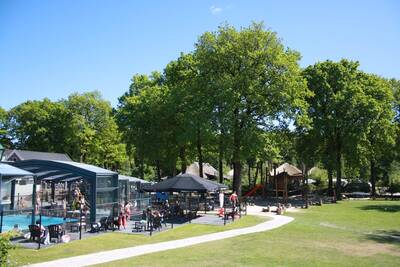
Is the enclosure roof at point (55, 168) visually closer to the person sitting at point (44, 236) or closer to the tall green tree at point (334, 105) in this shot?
the person sitting at point (44, 236)

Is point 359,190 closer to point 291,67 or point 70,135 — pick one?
point 291,67

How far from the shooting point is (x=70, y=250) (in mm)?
17266

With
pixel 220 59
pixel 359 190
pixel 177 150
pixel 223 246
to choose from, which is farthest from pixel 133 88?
pixel 223 246

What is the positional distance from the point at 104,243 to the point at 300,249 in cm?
901

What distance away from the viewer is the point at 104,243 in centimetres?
1911

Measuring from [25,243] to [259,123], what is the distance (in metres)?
28.9

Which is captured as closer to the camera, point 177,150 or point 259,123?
point 259,123

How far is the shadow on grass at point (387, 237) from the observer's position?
21.3m

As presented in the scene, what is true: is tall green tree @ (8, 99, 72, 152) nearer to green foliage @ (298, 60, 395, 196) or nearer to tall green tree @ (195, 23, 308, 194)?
tall green tree @ (195, 23, 308, 194)

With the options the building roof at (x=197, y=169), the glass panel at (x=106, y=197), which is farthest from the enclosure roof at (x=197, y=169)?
the glass panel at (x=106, y=197)

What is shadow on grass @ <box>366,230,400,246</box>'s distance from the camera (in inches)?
837

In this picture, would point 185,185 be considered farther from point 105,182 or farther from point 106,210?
point 106,210

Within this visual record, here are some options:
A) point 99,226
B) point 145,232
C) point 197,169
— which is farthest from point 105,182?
point 197,169

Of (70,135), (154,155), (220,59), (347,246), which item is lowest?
(347,246)
